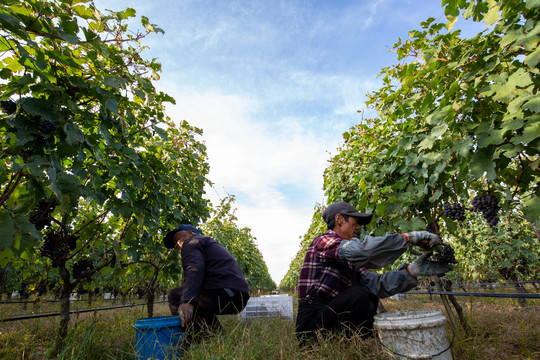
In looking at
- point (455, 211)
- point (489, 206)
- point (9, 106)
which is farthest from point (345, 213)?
point (9, 106)

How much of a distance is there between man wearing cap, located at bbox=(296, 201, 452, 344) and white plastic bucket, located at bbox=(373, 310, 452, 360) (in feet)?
0.99

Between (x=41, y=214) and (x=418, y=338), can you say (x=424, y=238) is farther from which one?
(x=41, y=214)

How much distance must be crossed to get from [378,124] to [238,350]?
344 cm

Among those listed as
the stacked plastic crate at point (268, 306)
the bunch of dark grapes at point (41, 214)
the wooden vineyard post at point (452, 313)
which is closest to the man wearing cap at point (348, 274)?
the wooden vineyard post at point (452, 313)

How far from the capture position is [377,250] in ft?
6.98

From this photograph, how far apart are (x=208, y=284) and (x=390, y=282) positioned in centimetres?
172

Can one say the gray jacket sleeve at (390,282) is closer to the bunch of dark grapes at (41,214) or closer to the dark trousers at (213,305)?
the dark trousers at (213,305)

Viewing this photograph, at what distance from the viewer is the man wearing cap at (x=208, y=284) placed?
9.31 feet

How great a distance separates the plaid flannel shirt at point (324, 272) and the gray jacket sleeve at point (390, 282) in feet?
0.61

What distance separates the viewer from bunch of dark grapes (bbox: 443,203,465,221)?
2.88 metres

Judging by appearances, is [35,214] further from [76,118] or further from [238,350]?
[238,350]

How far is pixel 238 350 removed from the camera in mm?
2080

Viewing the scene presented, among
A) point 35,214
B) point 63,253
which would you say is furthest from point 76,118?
point 63,253

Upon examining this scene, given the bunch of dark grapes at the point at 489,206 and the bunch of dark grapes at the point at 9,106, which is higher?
the bunch of dark grapes at the point at 9,106
